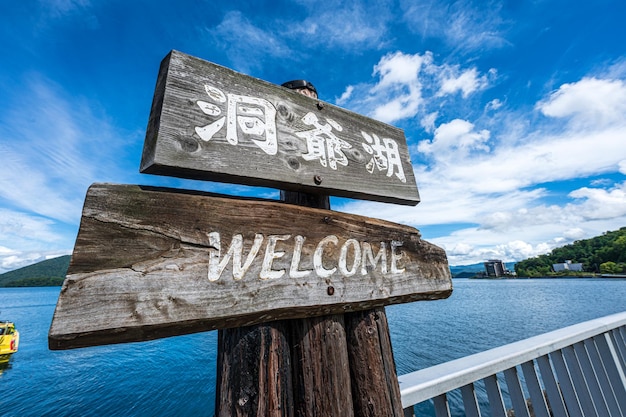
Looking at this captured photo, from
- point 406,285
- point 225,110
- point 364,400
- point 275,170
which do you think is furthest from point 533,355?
point 225,110

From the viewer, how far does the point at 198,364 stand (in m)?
16.5

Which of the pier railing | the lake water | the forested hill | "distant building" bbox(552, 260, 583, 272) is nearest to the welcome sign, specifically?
the pier railing

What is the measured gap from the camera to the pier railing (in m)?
1.47

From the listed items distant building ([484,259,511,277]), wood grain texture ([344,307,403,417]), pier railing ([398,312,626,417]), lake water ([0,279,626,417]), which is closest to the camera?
wood grain texture ([344,307,403,417])

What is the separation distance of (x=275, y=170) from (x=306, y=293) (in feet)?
1.71

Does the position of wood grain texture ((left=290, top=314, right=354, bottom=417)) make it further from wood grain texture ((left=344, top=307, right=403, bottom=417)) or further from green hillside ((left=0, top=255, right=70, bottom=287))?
green hillside ((left=0, top=255, right=70, bottom=287))

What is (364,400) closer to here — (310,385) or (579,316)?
(310,385)

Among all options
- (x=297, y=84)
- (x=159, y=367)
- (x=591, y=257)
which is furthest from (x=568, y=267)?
(x=297, y=84)

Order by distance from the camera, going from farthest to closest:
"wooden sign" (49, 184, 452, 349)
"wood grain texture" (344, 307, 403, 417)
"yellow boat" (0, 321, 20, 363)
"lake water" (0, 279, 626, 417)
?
1. "yellow boat" (0, 321, 20, 363)
2. "lake water" (0, 279, 626, 417)
3. "wood grain texture" (344, 307, 403, 417)
4. "wooden sign" (49, 184, 452, 349)

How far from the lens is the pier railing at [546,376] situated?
57.8 inches

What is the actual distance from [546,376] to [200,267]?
2.44 m

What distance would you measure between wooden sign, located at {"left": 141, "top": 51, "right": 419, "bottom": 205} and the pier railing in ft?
3.35

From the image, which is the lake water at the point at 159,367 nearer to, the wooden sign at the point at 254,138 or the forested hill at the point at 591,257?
the wooden sign at the point at 254,138

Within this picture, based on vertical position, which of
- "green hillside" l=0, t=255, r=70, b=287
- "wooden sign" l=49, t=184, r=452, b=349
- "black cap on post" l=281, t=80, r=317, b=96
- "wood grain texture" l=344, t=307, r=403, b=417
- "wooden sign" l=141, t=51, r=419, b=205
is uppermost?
"green hillside" l=0, t=255, r=70, b=287
